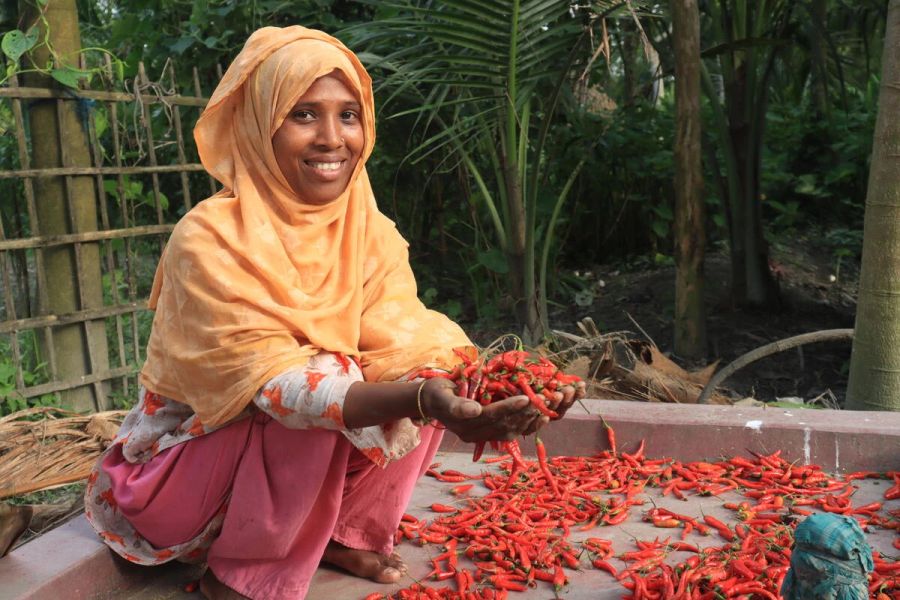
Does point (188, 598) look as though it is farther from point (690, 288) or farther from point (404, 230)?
point (404, 230)

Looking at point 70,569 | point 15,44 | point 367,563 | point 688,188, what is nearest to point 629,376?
point 688,188

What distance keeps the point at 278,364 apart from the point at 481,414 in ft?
1.97

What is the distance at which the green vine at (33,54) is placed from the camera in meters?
4.42

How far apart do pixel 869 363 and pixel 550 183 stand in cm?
434

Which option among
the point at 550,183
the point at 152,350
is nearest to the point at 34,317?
the point at 152,350

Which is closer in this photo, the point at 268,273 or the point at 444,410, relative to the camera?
the point at 444,410

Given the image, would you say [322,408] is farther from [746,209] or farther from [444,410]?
[746,209]

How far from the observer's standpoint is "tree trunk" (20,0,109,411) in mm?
4754

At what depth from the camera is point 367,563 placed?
2941mm

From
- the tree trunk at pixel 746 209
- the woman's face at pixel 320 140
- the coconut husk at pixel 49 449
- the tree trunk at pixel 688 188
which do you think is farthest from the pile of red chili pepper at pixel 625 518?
the tree trunk at pixel 746 209

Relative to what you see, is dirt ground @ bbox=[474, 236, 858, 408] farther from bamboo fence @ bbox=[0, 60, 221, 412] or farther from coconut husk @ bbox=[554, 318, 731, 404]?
bamboo fence @ bbox=[0, 60, 221, 412]

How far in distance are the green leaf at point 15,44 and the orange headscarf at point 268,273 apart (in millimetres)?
2060

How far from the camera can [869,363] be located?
161 inches

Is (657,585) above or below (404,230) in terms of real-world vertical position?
below
